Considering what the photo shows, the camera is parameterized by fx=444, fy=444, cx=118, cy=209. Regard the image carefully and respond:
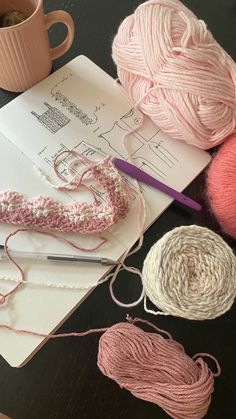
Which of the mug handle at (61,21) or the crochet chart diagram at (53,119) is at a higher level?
the mug handle at (61,21)

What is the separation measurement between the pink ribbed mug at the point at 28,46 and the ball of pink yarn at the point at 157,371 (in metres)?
0.34

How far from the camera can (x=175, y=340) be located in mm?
482

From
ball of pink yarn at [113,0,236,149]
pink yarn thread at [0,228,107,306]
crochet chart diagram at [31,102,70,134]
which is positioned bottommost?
pink yarn thread at [0,228,107,306]

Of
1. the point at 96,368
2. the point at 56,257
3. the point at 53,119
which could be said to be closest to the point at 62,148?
the point at 53,119

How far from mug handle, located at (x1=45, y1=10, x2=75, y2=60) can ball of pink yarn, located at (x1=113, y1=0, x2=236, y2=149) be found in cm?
7

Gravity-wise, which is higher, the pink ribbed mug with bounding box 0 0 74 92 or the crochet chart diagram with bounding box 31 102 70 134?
the pink ribbed mug with bounding box 0 0 74 92

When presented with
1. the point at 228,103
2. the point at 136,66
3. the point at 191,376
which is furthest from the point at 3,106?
the point at 191,376

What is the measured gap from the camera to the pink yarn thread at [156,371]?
1.41 feet

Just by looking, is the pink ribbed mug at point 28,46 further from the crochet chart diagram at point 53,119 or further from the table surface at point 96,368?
the table surface at point 96,368

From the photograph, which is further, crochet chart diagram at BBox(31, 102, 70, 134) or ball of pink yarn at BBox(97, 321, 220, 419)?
crochet chart diagram at BBox(31, 102, 70, 134)

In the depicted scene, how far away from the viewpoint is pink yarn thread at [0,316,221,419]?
0.43m

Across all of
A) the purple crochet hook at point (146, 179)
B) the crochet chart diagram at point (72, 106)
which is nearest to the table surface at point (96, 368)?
the purple crochet hook at point (146, 179)

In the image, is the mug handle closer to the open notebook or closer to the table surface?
the open notebook

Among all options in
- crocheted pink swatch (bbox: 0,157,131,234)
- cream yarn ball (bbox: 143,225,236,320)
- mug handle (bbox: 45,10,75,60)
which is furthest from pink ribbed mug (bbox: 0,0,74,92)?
cream yarn ball (bbox: 143,225,236,320)
